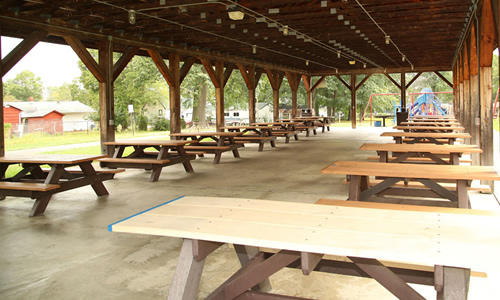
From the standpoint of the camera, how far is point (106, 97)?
870 centimetres

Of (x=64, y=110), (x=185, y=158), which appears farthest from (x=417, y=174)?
(x=64, y=110)

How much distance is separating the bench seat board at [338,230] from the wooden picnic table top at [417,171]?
1.38 m

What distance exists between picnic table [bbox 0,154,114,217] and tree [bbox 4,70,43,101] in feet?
202

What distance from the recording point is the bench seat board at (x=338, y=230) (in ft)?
4.85

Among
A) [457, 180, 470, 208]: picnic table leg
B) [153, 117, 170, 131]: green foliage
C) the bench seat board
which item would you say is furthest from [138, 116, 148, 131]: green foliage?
the bench seat board

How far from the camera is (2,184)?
4934mm

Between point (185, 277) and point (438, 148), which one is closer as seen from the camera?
point (185, 277)

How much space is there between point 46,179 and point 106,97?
396 cm

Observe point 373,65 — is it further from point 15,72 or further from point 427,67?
point 15,72

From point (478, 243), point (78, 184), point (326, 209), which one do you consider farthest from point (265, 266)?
point (78, 184)

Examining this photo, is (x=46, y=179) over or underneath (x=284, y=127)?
underneath

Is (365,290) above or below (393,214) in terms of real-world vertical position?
below

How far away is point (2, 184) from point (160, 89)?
30911 millimetres

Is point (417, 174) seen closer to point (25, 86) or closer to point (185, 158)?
point (185, 158)
